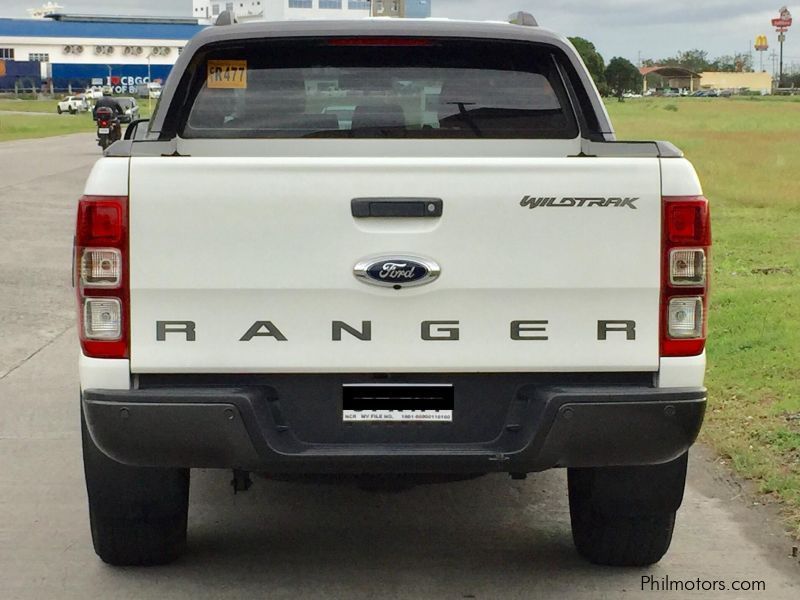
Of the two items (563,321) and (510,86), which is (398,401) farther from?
(510,86)

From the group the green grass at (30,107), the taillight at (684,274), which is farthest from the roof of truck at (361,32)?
the green grass at (30,107)

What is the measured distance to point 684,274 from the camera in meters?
4.24

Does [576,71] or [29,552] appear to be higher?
[576,71]

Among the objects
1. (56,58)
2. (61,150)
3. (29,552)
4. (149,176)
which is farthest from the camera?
(56,58)

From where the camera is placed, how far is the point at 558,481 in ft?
20.9

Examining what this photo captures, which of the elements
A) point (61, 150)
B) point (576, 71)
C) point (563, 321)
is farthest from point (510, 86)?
point (61, 150)

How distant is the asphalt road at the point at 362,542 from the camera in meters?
4.78

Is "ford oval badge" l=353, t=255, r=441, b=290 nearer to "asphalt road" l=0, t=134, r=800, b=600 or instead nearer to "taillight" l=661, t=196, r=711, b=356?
"taillight" l=661, t=196, r=711, b=356

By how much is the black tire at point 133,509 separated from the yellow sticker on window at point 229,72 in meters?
1.47

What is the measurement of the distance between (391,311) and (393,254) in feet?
0.58

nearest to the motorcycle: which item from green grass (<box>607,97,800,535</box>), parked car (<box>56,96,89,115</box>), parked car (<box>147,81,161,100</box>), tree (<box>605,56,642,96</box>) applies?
green grass (<box>607,97,800,535</box>)

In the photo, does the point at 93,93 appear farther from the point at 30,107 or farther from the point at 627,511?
the point at 627,511

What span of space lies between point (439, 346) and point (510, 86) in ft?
5.17

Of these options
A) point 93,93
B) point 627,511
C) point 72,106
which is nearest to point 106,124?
point 627,511
